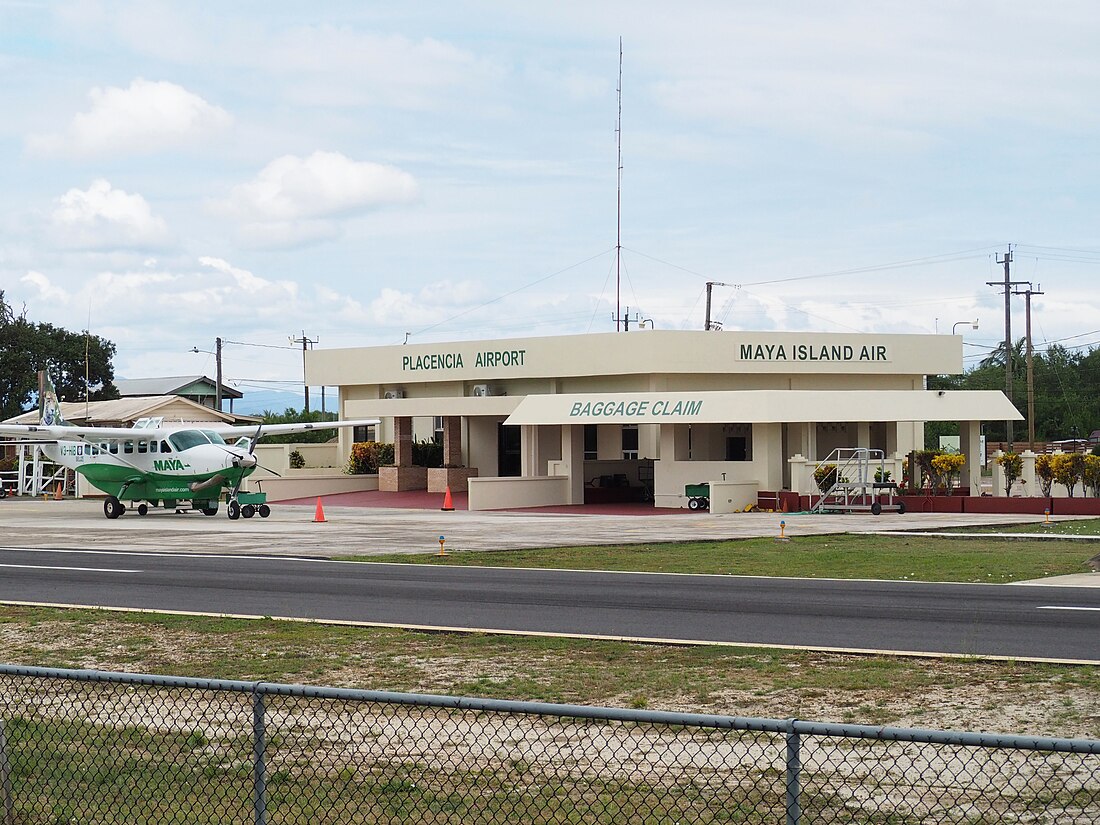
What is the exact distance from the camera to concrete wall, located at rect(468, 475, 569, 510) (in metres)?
46.5

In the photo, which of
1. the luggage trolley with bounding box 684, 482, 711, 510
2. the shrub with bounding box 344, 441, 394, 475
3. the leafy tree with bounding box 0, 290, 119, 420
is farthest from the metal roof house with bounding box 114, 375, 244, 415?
the luggage trolley with bounding box 684, 482, 711, 510

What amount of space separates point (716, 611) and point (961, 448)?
1336 inches

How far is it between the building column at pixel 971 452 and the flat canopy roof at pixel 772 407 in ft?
3.74

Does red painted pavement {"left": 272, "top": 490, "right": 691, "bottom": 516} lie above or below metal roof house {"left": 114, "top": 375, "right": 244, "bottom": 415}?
below

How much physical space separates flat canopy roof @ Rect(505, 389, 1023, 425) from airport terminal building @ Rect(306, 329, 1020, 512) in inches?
2.1

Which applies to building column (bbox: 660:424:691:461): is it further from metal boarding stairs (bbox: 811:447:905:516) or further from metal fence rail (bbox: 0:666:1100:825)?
metal fence rail (bbox: 0:666:1100:825)

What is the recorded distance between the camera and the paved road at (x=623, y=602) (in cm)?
1517

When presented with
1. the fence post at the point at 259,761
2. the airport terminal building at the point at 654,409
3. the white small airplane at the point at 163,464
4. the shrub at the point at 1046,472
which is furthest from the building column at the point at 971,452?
the fence post at the point at 259,761

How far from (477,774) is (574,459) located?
1602 inches

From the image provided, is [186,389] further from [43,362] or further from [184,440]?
[184,440]

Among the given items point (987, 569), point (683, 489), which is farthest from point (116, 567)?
point (683, 489)

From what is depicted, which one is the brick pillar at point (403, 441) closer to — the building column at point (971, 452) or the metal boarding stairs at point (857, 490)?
the metal boarding stairs at point (857, 490)

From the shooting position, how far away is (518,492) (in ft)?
156

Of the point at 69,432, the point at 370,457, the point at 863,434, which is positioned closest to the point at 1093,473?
the point at 863,434
